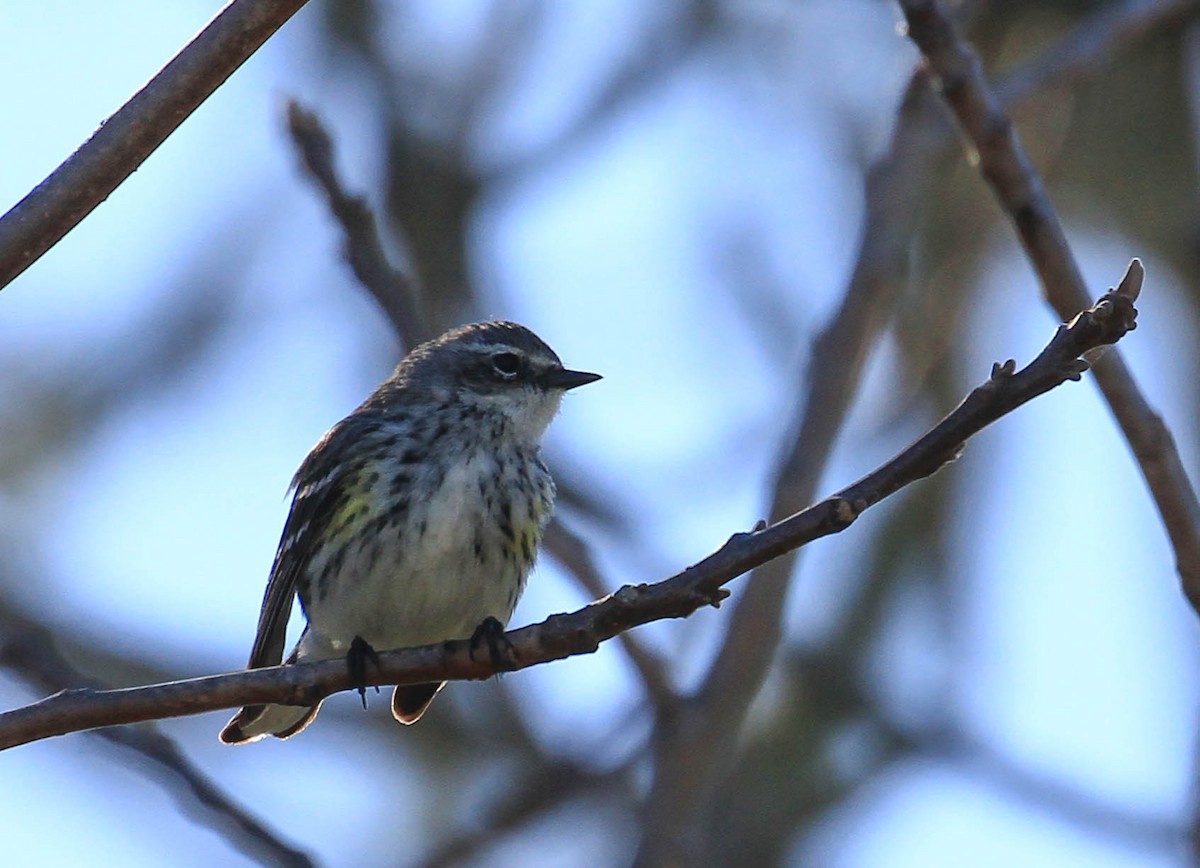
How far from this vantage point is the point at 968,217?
38.4ft

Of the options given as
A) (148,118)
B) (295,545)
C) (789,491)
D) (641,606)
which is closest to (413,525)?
(295,545)

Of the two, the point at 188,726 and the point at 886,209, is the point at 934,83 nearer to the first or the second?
the point at 886,209

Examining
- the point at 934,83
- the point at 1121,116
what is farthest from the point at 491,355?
the point at 1121,116

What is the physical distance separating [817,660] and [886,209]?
214 inches

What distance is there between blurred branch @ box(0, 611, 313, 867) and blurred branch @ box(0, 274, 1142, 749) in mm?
363

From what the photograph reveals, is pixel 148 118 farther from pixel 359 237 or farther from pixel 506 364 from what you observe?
pixel 506 364

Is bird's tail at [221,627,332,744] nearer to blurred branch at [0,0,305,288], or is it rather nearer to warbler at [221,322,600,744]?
warbler at [221,322,600,744]

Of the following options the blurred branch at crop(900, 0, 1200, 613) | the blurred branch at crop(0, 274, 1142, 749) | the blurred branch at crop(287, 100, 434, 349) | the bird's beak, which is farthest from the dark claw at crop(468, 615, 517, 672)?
the bird's beak

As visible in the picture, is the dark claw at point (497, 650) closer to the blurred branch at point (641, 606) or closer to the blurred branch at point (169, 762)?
the blurred branch at point (641, 606)

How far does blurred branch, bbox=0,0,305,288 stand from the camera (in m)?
3.68

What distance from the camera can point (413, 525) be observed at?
640cm

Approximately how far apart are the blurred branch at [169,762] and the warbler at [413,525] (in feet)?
4.71

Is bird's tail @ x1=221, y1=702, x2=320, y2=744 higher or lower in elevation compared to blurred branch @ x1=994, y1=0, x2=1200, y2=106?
Result: lower

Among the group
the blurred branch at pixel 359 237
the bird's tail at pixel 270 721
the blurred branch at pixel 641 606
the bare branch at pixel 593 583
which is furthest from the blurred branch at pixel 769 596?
the bird's tail at pixel 270 721
